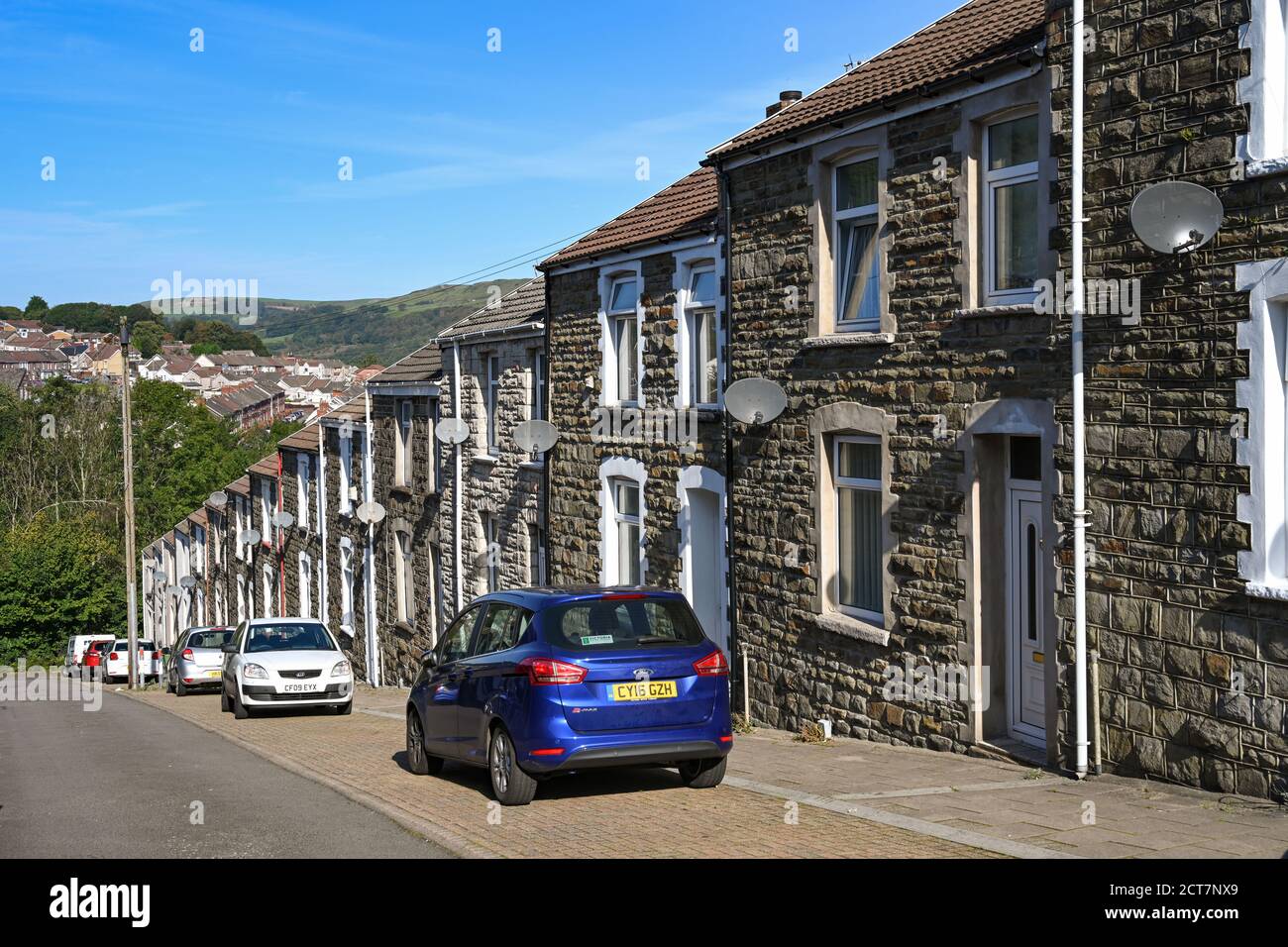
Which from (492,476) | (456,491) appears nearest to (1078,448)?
(492,476)

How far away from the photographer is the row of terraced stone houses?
28.7ft

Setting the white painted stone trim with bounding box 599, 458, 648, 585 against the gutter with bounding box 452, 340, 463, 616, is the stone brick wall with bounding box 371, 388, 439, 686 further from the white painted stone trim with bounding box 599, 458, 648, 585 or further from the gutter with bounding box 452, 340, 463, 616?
the white painted stone trim with bounding box 599, 458, 648, 585

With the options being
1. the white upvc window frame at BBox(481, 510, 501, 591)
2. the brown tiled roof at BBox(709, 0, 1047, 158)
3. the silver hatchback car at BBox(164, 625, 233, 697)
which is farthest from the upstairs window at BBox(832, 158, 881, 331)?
the silver hatchback car at BBox(164, 625, 233, 697)

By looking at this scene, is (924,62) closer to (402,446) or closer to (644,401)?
(644,401)

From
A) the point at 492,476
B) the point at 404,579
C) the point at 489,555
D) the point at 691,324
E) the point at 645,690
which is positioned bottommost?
the point at 404,579

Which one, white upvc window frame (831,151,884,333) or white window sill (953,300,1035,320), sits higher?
white upvc window frame (831,151,884,333)

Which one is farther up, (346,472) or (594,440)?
(594,440)

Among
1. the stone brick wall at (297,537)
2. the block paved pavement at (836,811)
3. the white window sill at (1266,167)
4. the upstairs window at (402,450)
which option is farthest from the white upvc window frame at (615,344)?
the stone brick wall at (297,537)

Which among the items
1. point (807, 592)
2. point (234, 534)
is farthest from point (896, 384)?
point (234, 534)

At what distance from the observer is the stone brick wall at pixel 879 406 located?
38.1 ft

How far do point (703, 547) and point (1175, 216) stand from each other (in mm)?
8917

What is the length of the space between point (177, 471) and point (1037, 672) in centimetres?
8340

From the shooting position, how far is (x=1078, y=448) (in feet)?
32.8

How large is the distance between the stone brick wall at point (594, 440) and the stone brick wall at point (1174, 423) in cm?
638
